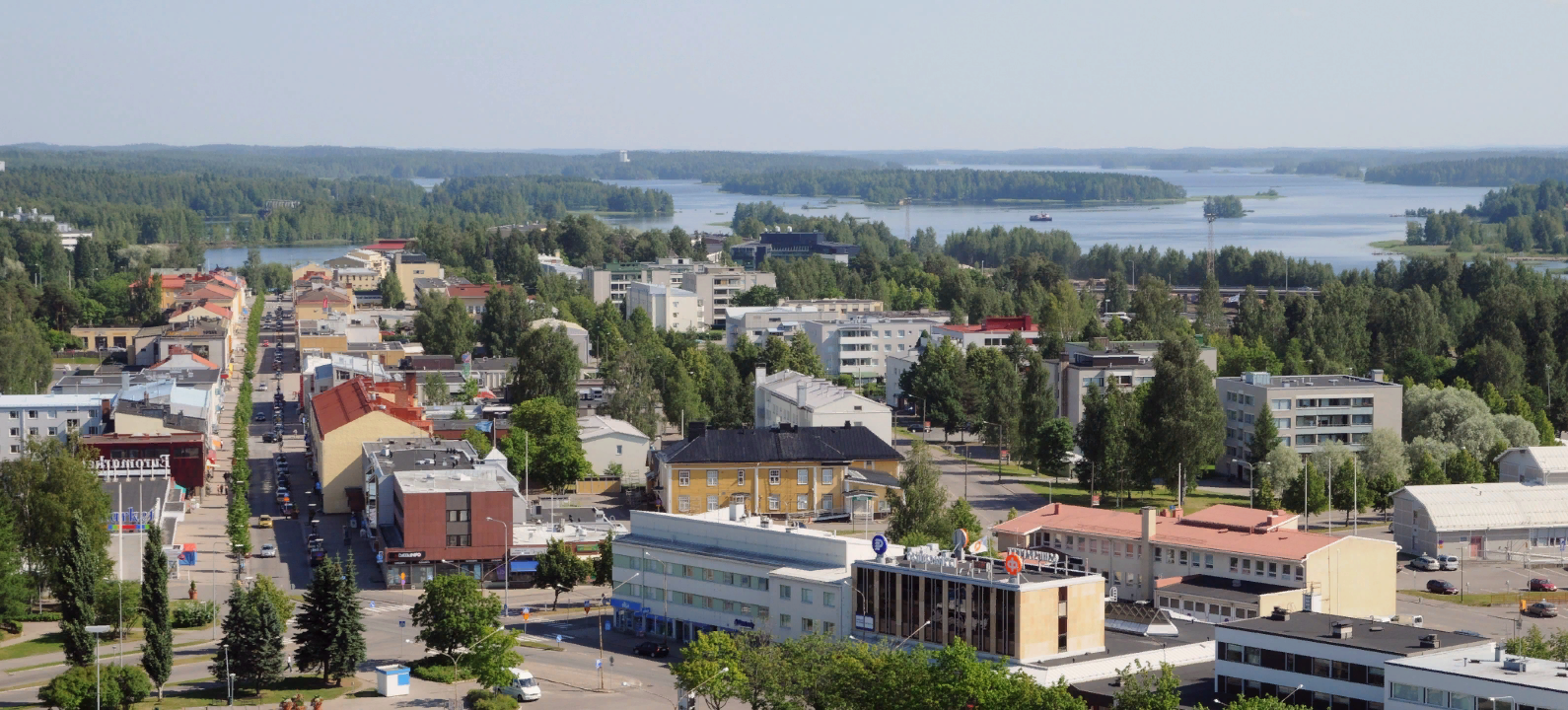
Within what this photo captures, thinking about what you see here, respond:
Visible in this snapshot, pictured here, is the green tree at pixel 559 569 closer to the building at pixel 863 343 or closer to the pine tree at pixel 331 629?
the pine tree at pixel 331 629

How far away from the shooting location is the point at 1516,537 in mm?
39094

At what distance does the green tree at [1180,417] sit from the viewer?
42.6 meters

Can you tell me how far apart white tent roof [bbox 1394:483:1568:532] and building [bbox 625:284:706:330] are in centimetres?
4296

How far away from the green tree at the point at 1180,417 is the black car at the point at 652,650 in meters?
17.0

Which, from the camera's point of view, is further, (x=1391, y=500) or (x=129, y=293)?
(x=129, y=293)

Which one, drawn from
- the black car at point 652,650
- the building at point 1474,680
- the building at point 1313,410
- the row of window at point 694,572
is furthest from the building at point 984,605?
the building at point 1313,410

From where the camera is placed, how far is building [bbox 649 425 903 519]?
41031 millimetres

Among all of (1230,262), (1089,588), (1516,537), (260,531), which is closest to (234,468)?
(260,531)

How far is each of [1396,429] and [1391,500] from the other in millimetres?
6411

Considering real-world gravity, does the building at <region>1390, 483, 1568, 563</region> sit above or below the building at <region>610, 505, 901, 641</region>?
below

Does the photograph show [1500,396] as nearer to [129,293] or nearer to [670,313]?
[670,313]

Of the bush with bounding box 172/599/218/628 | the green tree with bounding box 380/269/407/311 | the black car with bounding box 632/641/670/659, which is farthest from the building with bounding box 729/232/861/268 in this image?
the black car with bounding box 632/641/670/659

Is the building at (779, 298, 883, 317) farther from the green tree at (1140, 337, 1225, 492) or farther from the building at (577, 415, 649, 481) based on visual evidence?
the green tree at (1140, 337, 1225, 492)

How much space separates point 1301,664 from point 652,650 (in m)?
10.7
